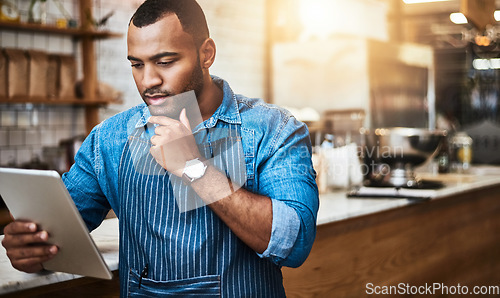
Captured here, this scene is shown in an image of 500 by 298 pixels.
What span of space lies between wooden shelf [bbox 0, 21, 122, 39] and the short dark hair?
8.31 feet

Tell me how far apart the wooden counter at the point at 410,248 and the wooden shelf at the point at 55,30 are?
2.03m

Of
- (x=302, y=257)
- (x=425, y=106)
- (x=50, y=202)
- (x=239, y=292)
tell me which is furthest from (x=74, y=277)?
(x=425, y=106)

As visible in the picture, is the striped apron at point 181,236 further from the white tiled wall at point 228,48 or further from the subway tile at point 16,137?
the white tiled wall at point 228,48

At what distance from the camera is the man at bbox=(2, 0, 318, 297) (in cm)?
115

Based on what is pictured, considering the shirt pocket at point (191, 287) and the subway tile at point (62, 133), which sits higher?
the subway tile at point (62, 133)

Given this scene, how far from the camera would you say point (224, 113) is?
1.30 meters

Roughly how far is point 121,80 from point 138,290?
9.89 ft

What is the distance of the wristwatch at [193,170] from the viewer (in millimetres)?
1120

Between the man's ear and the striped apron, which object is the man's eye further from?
the striped apron

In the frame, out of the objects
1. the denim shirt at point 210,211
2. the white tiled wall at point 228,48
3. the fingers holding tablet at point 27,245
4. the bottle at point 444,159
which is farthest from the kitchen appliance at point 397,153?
the fingers holding tablet at point 27,245

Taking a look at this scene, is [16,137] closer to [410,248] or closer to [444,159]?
[410,248]

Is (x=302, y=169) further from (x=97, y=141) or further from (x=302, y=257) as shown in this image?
(x=97, y=141)

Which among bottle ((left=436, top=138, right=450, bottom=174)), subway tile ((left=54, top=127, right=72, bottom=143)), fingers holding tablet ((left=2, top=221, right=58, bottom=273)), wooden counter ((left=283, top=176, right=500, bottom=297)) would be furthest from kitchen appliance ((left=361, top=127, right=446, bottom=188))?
subway tile ((left=54, top=127, right=72, bottom=143))

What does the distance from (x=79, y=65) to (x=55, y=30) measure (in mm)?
350
